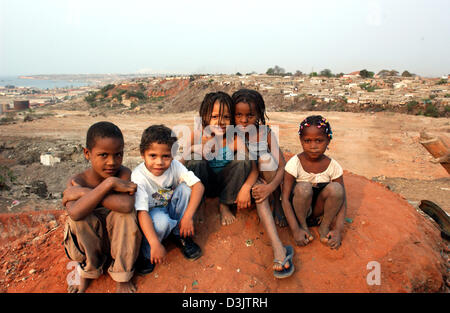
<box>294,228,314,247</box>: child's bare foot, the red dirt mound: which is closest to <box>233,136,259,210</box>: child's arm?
the red dirt mound

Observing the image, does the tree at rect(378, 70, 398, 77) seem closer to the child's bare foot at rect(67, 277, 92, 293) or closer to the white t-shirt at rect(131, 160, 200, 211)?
the white t-shirt at rect(131, 160, 200, 211)

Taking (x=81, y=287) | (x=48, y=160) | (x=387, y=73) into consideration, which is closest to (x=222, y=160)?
(x=81, y=287)

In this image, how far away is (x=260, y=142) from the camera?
8.61 feet

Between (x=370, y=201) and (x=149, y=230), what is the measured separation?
98.7 inches

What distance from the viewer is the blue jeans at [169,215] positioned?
6.64 ft

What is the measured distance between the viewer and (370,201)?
3.13 m

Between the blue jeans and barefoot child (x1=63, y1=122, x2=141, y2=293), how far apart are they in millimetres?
142

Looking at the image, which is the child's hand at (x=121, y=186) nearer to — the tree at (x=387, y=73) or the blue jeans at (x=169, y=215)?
the blue jeans at (x=169, y=215)

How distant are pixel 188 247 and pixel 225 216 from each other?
19.4 inches

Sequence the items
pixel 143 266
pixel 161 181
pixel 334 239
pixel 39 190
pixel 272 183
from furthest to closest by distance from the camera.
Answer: pixel 39 190
pixel 272 183
pixel 334 239
pixel 161 181
pixel 143 266

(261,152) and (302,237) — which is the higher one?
(261,152)

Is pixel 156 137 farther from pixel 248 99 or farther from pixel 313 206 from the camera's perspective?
pixel 313 206

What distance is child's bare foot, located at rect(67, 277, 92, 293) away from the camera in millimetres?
1976
